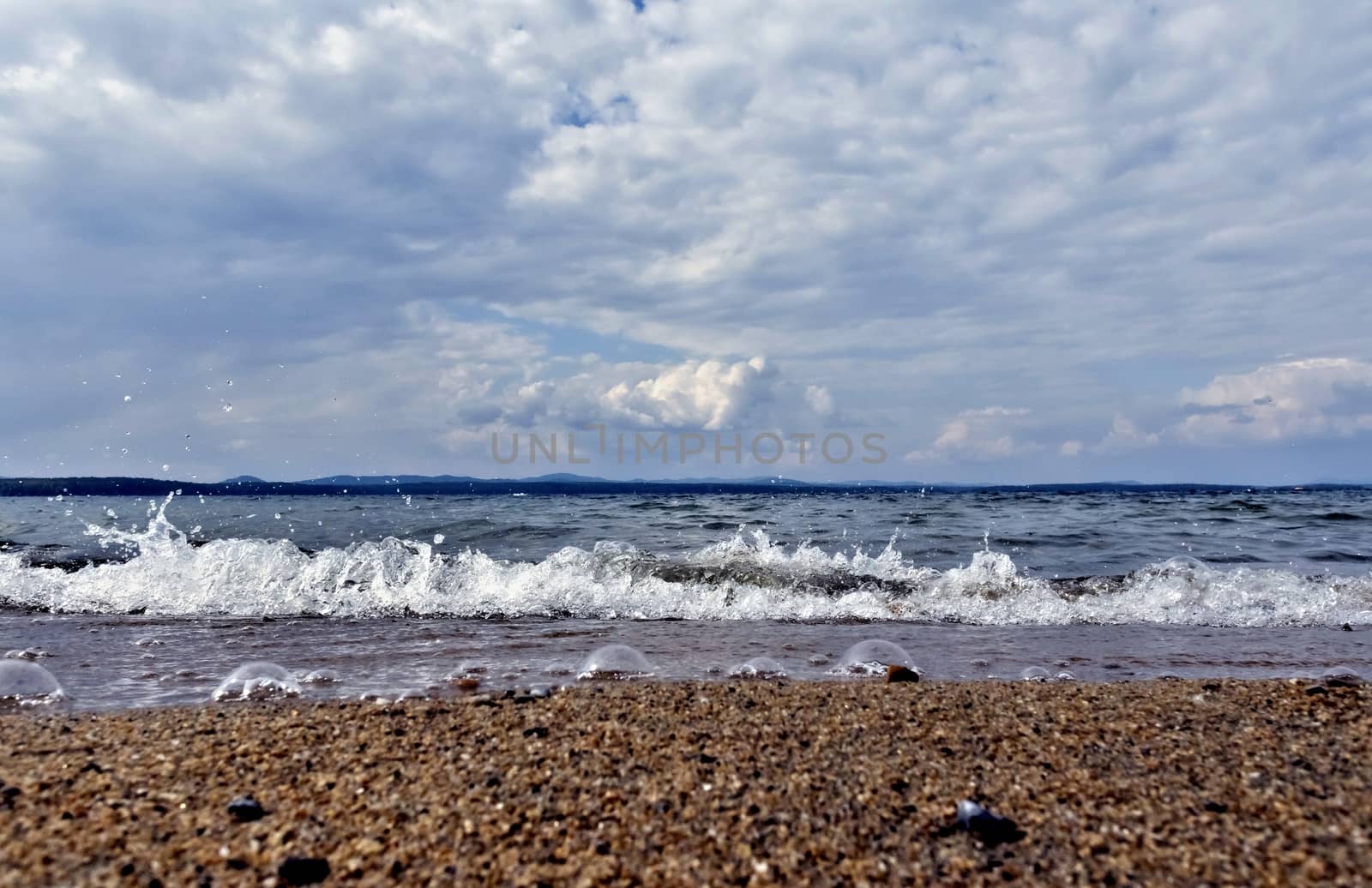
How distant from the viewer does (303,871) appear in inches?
90.0

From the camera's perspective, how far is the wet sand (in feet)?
7.72

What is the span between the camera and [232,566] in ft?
32.1

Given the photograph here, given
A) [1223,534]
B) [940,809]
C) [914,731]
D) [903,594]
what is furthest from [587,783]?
[1223,534]

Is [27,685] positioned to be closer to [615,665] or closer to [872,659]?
[615,665]

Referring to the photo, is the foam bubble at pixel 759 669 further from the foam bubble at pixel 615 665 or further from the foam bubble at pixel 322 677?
the foam bubble at pixel 322 677

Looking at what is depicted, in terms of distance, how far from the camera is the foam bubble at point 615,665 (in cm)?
522

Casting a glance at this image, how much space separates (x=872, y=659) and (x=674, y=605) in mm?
3679

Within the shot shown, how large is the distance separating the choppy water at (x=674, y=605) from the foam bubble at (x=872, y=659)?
16 centimetres

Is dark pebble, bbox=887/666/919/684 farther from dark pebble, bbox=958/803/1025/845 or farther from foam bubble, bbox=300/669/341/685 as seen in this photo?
foam bubble, bbox=300/669/341/685

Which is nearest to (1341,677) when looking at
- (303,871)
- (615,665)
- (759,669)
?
(759,669)

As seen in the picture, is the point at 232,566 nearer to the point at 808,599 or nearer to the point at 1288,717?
the point at 808,599

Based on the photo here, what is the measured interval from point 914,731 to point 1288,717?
1.92 meters

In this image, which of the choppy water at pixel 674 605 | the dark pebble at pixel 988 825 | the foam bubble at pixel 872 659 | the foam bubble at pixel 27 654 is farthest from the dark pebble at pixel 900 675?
the foam bubble at pixel 27 654

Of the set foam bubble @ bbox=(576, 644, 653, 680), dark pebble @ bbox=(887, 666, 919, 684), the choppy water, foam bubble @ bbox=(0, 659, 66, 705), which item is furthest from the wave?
foam bubble @ bbox=(0, 659, 66, 705)
